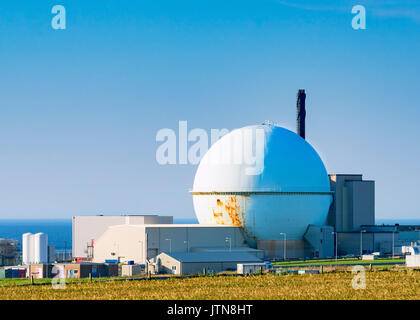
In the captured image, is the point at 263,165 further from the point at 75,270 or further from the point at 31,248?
the point at 31,248

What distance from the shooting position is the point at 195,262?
204 ft

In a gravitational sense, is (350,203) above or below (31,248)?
above

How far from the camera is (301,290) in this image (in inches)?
1518

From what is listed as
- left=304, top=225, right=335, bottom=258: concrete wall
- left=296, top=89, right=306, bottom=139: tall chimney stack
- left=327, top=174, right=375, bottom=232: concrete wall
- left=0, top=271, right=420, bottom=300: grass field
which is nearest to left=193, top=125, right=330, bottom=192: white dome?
left=327, top=174, right=375, bottom=232: concrete wall

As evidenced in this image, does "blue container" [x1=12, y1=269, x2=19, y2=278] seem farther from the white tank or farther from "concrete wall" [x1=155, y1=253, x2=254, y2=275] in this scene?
the white tank

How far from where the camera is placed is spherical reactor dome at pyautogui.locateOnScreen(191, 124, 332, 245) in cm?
7544

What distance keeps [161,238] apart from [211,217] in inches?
284

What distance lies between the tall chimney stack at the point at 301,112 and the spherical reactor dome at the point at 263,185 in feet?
32.2

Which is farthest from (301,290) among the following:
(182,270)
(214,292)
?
(182,270)

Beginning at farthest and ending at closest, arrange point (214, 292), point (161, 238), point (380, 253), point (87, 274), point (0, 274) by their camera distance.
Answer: point (380, 253) → point (161, 238) → point (0, 274) → point (87, 274) → point (214, 292)

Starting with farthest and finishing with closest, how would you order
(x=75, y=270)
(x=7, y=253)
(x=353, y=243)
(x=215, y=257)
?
(x=7, y=253) → (x=353, y=243) → (x=215, y=257) → (x=75, y=270)

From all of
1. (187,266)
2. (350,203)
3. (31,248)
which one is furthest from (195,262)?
(350,203)

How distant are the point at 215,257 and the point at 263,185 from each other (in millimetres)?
12395

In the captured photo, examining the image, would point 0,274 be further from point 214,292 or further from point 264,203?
point 214,292
